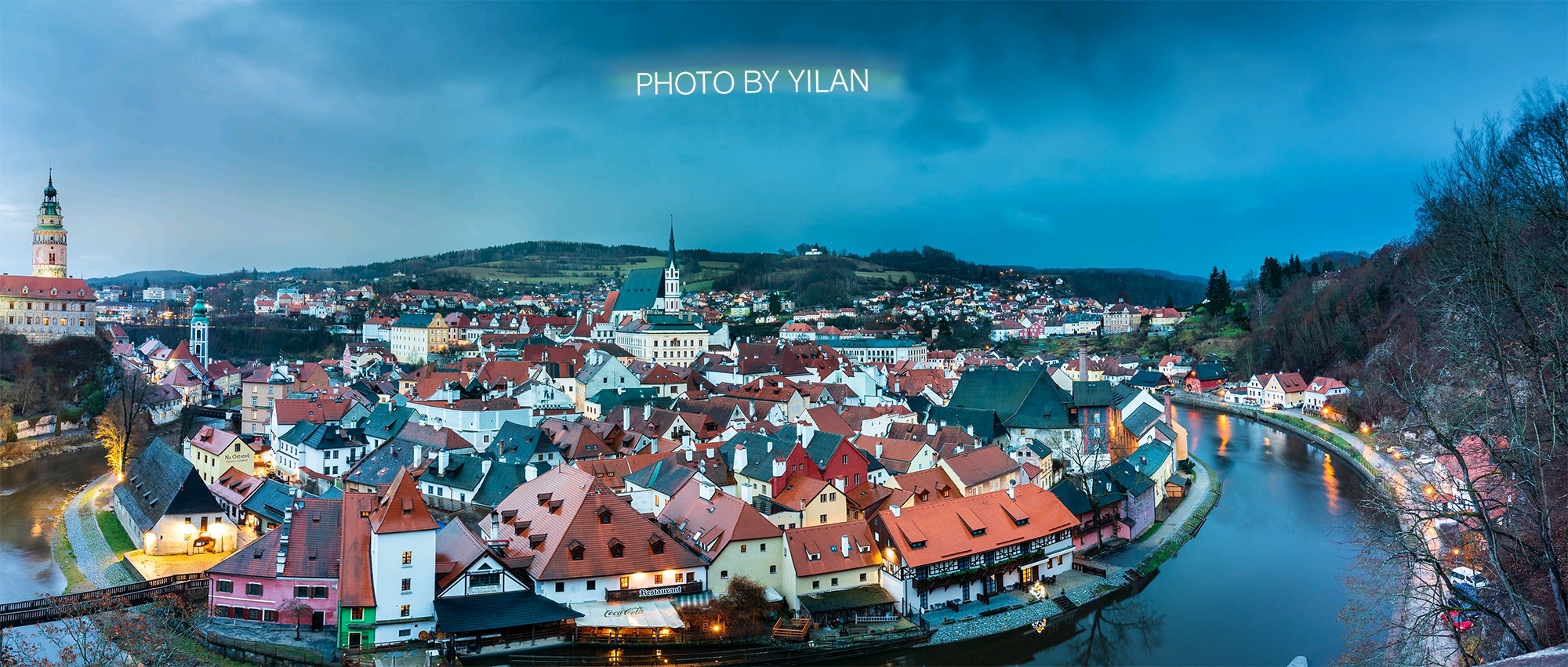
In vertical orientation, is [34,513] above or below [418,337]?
below

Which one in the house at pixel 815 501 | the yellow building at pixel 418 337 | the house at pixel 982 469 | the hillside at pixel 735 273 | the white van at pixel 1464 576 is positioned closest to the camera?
the white van at pixel 1464 576

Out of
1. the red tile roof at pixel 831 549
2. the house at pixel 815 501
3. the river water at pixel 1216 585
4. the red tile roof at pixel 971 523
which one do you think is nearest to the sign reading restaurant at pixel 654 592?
the red tile roof at pixel 831 549

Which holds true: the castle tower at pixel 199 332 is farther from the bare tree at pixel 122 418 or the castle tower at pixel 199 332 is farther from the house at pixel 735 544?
the house at pixel 735 544

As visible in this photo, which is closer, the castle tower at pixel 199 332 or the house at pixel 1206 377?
the castle tower at pixel 199 332

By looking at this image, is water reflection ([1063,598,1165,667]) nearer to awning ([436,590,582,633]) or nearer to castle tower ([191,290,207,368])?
awning ([436,590,582,633])

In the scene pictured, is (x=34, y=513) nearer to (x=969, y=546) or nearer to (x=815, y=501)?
(x=815, y=501)

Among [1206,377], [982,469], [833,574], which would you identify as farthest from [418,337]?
[833,574]

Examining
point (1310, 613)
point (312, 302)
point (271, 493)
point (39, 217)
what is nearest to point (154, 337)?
point (39, 217)
